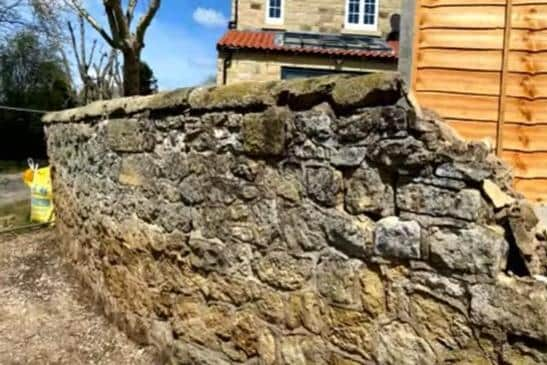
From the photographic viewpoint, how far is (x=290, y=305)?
7.53ft

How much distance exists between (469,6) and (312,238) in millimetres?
1390

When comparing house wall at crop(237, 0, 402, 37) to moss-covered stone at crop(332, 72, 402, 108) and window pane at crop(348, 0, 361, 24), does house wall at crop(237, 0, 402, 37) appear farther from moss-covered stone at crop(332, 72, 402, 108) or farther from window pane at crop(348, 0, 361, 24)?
moss-covered stone at crop(332, 72, 402, 108)

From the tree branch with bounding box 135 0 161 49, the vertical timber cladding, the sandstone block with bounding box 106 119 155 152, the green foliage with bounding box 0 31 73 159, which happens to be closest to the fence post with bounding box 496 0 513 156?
the vertical timber cladding

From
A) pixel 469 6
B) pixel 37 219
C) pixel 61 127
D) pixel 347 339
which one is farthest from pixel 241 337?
pixel 37 219

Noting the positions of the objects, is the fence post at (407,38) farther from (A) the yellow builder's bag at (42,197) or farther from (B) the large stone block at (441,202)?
(A) the yellow builder's bag at (42,197)

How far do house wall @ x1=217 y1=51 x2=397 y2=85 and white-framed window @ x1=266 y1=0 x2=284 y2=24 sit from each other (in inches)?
62.7

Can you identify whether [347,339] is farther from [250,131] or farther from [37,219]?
[37,219]

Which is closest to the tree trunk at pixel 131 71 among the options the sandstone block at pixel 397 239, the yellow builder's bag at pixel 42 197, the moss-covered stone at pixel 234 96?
the yellow builder's bag at pixel 42 197

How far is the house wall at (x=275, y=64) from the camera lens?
10.8 meters

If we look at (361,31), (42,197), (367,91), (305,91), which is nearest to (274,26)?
(361,31)

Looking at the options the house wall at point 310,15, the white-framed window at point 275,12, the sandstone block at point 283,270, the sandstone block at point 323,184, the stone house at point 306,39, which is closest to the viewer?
the sandstone block at point 323,184

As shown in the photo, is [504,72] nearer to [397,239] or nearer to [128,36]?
[397,239]

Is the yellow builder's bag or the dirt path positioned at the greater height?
the yellow builder's bag

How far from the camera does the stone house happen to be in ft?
35.5
